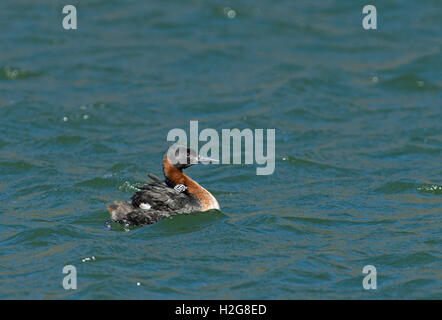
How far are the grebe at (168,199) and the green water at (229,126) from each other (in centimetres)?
20

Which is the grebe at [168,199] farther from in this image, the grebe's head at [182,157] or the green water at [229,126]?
the green water at [229,126]

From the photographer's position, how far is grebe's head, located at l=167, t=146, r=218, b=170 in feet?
46.1

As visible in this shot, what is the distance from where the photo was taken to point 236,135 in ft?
63.0

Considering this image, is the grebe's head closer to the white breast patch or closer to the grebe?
the grebe

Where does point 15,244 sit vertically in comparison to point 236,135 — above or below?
below

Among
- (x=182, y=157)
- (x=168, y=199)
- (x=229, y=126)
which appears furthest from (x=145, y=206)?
(x=229, y=126)

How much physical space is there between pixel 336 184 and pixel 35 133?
6.51 m

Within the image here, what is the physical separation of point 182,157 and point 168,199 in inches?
33.5

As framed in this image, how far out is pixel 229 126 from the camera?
773 inches

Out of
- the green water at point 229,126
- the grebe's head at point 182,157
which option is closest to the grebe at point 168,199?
the grebe's head at point 182,157

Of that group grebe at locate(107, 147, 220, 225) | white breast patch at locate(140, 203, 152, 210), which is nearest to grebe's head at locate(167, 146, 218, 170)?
grebe at locate(107, 147, 220, 225)

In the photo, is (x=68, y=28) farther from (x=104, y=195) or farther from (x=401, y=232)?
(x=401, y=232)
